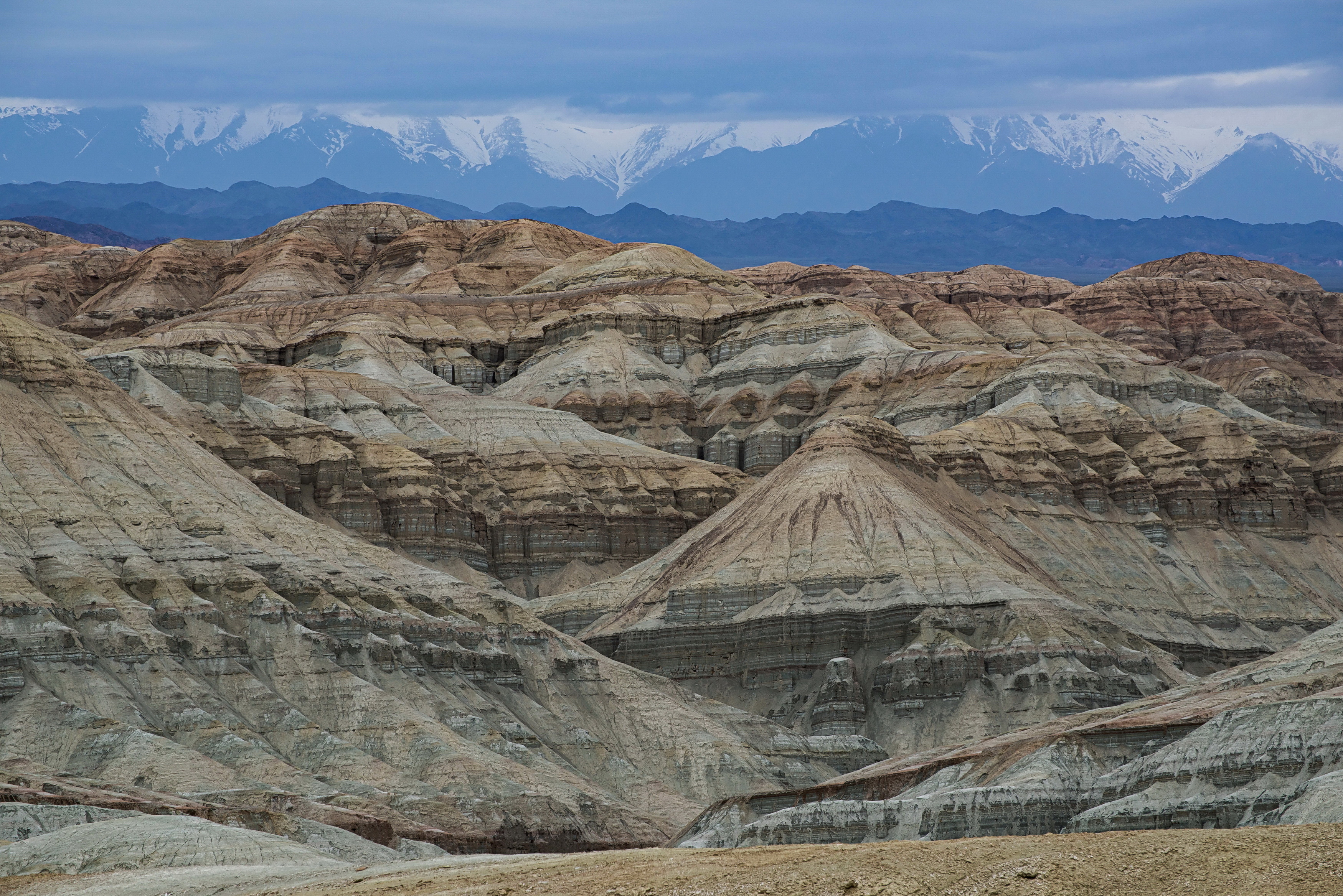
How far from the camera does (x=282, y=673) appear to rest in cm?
10450

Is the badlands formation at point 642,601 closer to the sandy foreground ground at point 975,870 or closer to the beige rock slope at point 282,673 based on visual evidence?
the beige rock slope at point 282,673

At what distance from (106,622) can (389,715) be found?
42.6ft

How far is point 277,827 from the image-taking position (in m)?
80.7

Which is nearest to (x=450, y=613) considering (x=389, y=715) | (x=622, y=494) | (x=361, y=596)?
(x=361, y=596)

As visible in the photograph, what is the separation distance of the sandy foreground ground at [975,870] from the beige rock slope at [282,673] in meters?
37.9

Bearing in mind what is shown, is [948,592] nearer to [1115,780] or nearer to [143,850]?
[1115,780]

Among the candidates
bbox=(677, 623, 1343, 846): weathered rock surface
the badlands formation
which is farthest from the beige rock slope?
bbox=(677, 623, 1343, 846): weathered rock surface

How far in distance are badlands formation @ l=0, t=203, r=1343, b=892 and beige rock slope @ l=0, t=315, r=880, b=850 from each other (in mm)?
241

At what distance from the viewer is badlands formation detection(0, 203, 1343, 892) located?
268ft

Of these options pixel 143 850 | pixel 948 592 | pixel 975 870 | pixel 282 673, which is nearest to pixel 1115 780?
pixel 143 850

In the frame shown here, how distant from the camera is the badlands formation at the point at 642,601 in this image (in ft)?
268

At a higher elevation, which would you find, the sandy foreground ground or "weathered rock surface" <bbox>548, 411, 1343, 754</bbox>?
the sandy foreground ground

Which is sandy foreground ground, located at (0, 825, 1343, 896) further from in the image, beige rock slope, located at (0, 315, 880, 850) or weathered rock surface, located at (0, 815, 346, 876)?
beige rock slope, located at (0, 315, 880, 850)

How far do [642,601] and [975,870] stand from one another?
93.4m
